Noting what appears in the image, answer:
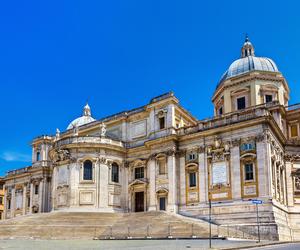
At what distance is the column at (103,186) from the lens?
1858 inches

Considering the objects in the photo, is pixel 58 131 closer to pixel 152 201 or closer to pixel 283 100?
pixel 152 201

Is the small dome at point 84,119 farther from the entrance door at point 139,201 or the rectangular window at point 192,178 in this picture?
the rectangular window at point 192,178

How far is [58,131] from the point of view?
2430 inches

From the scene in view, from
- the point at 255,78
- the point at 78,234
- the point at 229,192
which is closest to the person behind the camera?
the point at 78,234

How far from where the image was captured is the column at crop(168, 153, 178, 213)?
Result: 43875 mm

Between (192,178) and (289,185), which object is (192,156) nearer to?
(192,178)

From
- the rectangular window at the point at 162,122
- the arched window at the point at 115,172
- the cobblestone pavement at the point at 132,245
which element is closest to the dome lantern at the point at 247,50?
the rectangular window at the point at 162,122

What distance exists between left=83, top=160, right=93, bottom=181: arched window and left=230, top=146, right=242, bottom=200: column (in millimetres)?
17776

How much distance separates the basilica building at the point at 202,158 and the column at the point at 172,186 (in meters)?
0.11

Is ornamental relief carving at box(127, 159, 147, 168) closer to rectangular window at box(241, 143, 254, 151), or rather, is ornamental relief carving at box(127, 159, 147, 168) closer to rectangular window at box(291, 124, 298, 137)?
rectangular window at box(241, 143, 254, 151)

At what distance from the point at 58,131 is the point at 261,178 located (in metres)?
35.2

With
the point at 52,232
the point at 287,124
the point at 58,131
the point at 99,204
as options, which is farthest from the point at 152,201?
the point at 58,131

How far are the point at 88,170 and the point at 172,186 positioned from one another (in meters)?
11.2

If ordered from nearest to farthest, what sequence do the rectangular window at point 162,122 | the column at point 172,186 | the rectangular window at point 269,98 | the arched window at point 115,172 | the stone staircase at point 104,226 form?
the stone staircase at point 104,226 < the column at point 172,186 < the rectangular window at point 162,122 < the arched window at point 115,172 < the rectangular window at point 269,98
